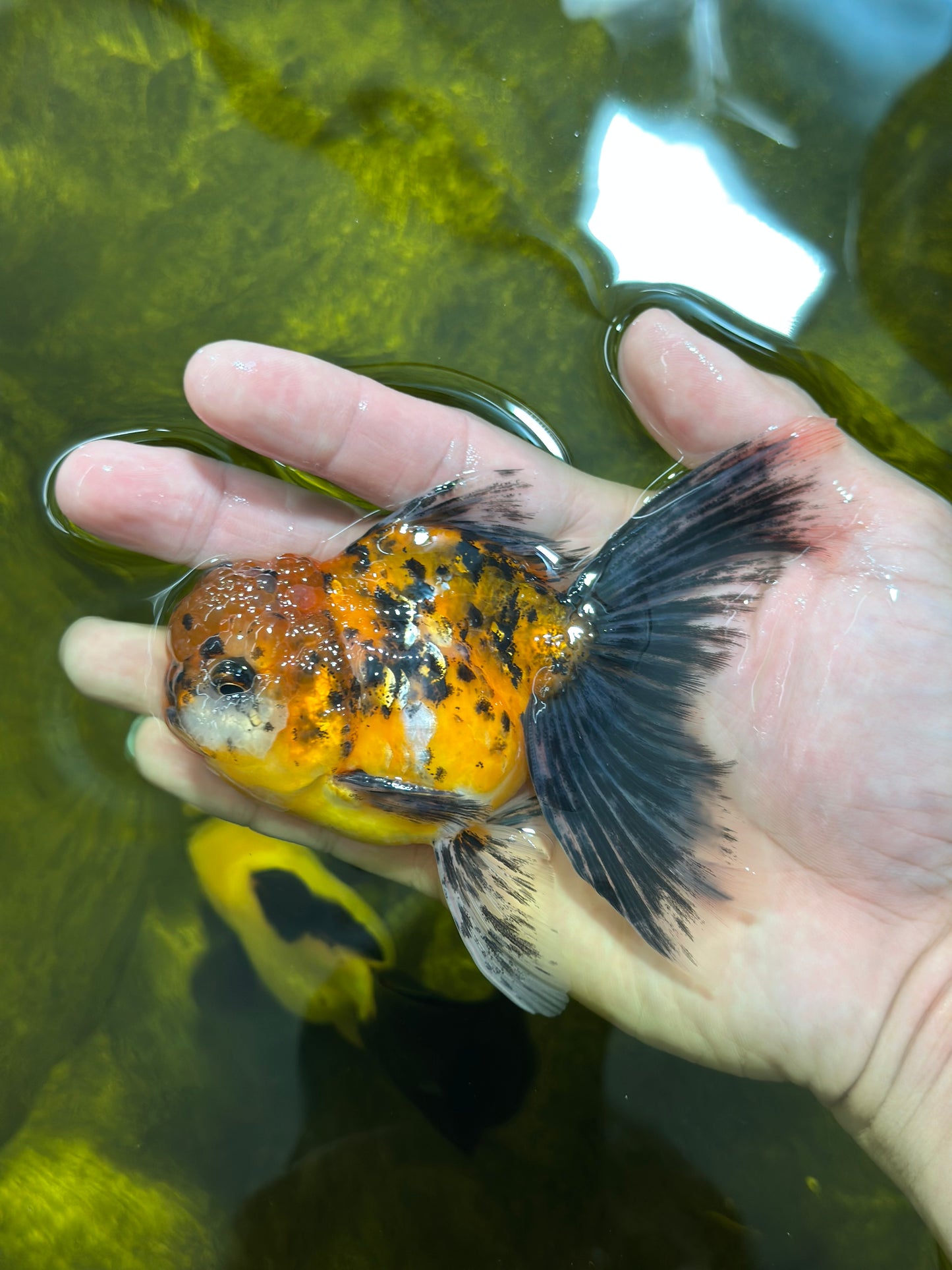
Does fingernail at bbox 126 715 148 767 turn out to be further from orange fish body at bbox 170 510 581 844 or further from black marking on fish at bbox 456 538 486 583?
black marking on fish at bbox 456 538 486 583

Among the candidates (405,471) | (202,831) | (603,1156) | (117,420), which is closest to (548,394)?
(405,471)

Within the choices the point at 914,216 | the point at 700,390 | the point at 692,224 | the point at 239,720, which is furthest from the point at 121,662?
the point at 914,216

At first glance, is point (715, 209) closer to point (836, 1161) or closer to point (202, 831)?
point (202, 831)

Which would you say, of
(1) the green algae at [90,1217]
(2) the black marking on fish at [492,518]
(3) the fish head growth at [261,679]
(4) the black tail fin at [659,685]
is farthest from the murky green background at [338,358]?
(4) the black tail fin at [659,685]

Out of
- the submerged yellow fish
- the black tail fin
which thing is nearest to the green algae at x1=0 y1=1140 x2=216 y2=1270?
the submerged yellow fish

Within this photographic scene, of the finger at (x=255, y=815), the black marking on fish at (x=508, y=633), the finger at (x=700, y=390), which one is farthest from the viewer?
the finger at (x=255, y=815)

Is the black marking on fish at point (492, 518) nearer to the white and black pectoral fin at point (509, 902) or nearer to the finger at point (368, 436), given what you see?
the finger at point (368, 436)
